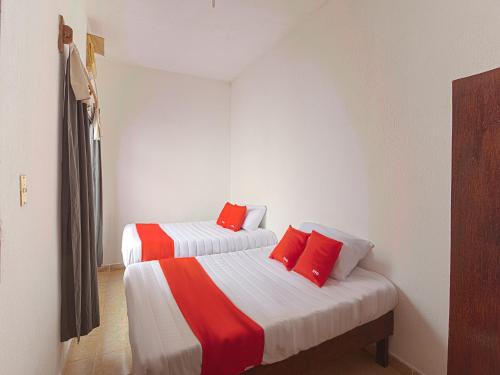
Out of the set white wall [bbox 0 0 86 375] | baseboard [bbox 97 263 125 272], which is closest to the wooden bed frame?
white wall [bbox 0 0 86 375]

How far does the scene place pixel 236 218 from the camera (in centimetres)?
355

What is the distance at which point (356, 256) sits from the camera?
81.5 inches

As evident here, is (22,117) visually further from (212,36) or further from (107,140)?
(107,140)

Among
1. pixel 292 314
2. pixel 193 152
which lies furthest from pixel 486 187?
pixel 193 152

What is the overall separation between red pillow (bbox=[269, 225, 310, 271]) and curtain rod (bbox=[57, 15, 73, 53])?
7.02 feet

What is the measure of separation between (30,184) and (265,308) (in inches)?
53.2

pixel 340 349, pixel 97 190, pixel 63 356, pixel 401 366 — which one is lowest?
pixel 401 366

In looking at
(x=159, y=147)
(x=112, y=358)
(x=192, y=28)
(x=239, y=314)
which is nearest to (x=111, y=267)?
(x=159, y=147)

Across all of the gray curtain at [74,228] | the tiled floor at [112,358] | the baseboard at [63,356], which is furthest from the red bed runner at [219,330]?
the baseboard at [63,356]

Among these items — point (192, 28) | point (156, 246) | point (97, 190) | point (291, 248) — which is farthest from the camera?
point (97, 190)

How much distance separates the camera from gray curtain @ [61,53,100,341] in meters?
1.73

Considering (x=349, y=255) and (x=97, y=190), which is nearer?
(x=349, y=255)

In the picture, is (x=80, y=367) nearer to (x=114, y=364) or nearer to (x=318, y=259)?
(x=114, y=364)

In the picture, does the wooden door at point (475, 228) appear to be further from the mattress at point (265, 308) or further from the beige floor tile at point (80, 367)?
the beige floor tile at point (80, 367)
